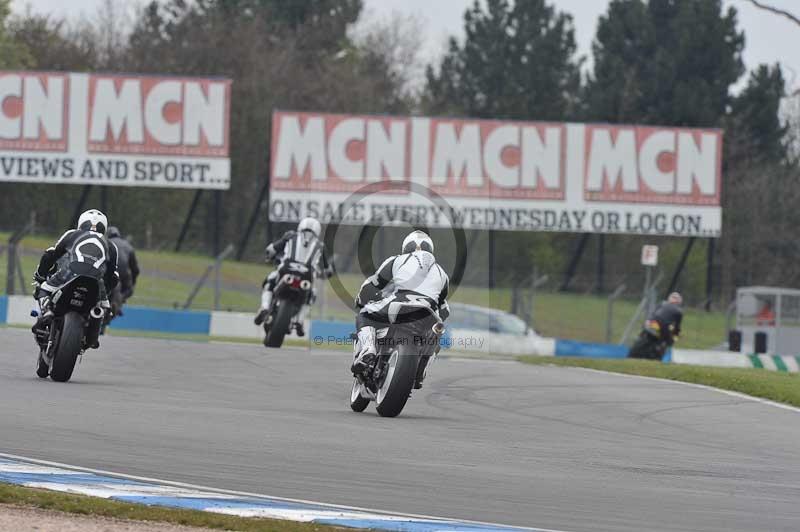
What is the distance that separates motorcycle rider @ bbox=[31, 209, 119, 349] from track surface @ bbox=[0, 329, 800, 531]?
61 centimetres

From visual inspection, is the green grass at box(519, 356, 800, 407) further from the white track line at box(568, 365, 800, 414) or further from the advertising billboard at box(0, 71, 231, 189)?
the advertising billboard at box(0, 71, 231, 189)

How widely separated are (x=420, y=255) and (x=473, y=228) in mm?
31935

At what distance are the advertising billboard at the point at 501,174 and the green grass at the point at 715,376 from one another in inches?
803

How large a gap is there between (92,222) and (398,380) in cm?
360

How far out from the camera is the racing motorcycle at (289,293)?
20.6 meters

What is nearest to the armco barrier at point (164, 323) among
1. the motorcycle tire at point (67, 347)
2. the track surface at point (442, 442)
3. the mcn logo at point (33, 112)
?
the mcn logo at point (33, 112)

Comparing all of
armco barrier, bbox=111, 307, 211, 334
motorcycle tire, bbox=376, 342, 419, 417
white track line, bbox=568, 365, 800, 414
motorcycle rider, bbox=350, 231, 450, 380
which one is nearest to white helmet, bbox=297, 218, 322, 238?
white track line, bbox=568, 365, 800, 414

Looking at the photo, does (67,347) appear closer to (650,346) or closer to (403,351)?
(403,351)

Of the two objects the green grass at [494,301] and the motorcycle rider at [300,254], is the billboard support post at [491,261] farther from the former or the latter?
the motorcycle rider at [300,254]

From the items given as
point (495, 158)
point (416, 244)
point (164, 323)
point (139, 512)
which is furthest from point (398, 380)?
point (495, 158)

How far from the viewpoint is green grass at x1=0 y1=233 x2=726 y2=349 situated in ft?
122

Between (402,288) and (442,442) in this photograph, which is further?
(402,288)

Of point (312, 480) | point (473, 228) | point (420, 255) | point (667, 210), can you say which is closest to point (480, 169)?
point (473, 228)

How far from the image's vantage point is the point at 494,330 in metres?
31.8
